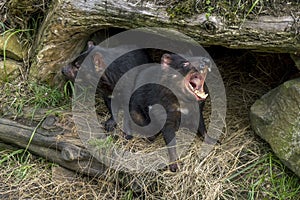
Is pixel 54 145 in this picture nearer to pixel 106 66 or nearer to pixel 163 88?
pixel 106 66

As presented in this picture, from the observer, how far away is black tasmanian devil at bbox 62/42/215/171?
3.29 metres

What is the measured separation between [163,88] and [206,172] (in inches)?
23.9

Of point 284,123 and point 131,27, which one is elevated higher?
point 131,27

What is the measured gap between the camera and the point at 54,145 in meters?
3.62

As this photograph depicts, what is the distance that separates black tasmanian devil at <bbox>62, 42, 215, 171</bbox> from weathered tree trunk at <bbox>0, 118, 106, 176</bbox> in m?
0.28

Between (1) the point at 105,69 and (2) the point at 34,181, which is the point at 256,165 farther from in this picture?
(2) the point at 34,181

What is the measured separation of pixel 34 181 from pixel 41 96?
0.67 m

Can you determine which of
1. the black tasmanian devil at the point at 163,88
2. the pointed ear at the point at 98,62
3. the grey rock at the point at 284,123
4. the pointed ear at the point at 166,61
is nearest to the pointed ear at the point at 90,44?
the black tasmanian devil at the point at 163,88

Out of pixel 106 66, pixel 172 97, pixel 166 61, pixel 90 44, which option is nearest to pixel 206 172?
pixel 172 97

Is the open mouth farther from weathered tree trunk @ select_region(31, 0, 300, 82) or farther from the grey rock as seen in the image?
the grey rock

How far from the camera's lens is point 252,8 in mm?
3002

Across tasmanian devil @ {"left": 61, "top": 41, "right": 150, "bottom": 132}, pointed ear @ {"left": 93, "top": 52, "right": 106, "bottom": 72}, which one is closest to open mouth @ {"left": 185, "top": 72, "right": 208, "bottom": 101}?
tasmanian devil @ {"left": 61, "top": 41, "right": 150, "bottom": 132}

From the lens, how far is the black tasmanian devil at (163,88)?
3285 mm

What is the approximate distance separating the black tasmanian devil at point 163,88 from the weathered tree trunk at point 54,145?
0.28 meters
